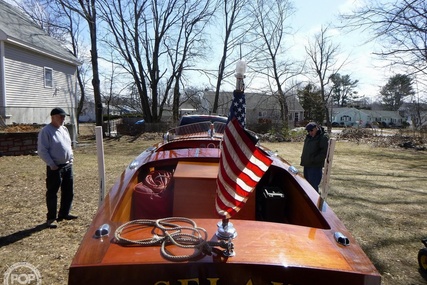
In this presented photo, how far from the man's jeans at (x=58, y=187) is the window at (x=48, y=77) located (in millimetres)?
15768

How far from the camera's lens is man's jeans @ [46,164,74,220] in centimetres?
457

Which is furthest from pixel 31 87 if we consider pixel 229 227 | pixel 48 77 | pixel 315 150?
pixel 229 227

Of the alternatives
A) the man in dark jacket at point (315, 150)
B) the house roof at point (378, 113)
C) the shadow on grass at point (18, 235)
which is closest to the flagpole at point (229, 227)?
the shadow on grass at point (18, 235)

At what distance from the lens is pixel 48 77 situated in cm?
1856

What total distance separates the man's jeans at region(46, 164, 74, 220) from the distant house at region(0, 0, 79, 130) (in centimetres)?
1047

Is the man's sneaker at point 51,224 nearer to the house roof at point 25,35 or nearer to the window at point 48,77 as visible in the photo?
the house roof at point 25,35

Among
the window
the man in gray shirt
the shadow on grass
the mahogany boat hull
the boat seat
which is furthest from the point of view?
the window

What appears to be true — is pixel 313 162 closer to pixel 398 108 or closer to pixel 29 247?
pixel 29 247

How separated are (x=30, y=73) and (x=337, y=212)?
16.8 m

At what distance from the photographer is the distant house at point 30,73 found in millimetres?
14578

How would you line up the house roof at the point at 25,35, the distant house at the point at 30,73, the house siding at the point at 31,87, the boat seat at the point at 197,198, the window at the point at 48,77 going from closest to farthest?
the boat seat at the point at 197,198, the distant house at the point at 30,73, the house siding at the point at 31,87, the house roof at the point at 25,35, the window at the point at 48,77

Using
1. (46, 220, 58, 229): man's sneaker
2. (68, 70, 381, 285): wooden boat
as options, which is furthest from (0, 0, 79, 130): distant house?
(68, 70, 381, 285): wooden boat

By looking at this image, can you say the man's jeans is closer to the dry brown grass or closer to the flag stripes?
the dry brown grass

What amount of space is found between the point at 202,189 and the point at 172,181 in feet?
1.47
